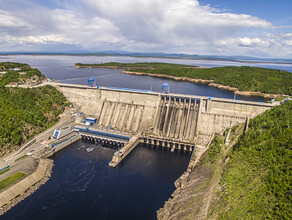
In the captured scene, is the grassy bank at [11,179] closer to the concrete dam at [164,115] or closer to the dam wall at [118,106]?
the concrete dam at [164,115]

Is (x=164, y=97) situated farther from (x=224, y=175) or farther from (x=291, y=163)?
(x=291, y=163)

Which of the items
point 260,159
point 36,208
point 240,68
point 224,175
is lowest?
point 36,208

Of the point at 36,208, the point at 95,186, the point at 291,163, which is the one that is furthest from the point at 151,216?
the point at 291,163

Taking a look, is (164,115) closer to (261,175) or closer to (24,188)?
(261,175)

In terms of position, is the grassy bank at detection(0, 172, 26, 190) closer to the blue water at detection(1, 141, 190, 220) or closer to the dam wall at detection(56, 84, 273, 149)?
the blue water at detection(1, 141, 190, 220)

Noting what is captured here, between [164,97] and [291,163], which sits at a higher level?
[164,97]

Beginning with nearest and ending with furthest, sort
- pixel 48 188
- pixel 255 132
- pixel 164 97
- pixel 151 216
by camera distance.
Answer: pixel 151 216
pixel 48 188
pixel 255 132
pixel 164 97

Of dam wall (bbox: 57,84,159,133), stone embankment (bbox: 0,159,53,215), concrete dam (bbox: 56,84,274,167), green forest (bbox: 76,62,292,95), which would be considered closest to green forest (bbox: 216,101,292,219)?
concrete dam (bbox: 56,84,274,167)
